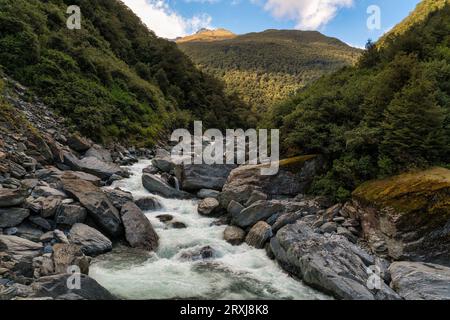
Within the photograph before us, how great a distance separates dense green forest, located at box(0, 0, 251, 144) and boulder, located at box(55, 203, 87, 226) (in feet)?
36.6

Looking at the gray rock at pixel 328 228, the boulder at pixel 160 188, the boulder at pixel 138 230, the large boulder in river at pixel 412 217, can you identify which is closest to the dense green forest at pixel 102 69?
the boulder at pixel 160 188

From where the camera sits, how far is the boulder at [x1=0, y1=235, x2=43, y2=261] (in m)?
9.63

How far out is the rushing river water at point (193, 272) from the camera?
394 inches

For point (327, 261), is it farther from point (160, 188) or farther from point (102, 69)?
point (102, 69)

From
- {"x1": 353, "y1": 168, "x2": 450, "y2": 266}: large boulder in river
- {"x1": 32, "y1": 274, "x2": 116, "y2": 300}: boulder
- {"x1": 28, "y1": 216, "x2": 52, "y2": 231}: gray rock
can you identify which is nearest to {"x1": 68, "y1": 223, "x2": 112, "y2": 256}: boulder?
{"x1": 28, "y1": 216, "x2": 52, "y2": 231}: gray rock

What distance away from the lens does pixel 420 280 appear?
32.0 feet

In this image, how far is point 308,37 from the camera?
196 m

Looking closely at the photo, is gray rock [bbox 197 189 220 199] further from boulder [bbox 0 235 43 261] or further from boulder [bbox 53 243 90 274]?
boulder [bbox 0 235 43 261]

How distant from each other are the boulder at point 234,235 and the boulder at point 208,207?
2.05 m

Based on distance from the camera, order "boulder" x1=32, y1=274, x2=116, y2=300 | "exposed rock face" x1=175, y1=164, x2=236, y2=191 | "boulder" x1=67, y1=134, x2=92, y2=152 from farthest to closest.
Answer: "boulder" x1=67, y1=134, x2=92, y2=152 → "exposed rock face" x1=175, y1=164, x2=236, y2=191 → "boulder" x1=32, y1=274, x2=116, y2=300

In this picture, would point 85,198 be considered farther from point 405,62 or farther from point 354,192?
point 405,62

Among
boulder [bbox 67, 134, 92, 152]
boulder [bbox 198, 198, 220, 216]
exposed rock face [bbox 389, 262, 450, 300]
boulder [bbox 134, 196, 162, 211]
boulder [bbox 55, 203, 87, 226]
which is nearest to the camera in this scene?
exposed rock face [bbox 389, 262, 450, 300]

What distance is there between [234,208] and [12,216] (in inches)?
327

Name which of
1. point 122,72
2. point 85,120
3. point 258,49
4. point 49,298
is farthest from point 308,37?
point 49,298
